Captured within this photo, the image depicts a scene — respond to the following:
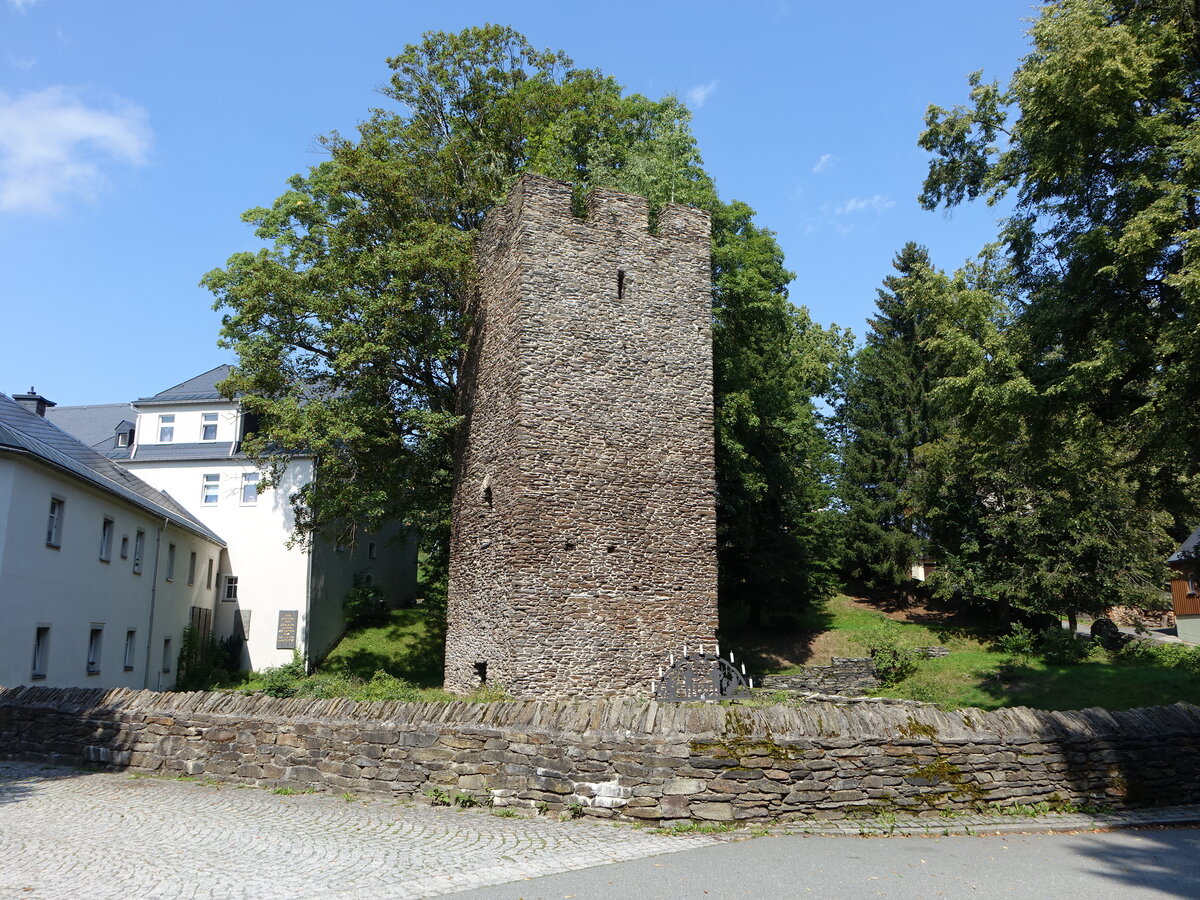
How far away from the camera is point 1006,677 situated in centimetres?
2177

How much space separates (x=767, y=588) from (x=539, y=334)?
52.1ft

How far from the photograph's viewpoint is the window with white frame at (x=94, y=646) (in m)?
20.1

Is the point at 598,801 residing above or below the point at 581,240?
below

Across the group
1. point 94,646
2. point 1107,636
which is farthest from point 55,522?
point 1107,636

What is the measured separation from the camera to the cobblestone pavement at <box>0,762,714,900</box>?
6.24 m

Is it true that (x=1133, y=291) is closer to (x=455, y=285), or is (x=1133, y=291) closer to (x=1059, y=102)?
(x=1059, y=102)

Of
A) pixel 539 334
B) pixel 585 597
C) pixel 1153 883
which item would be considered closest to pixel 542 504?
pixel 585 597

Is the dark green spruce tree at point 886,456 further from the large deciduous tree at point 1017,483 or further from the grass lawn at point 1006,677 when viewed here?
the grass lawn at point 1006,677

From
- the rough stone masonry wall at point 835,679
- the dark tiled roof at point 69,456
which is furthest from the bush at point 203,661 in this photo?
the rough stone masonry wall at point 835,679

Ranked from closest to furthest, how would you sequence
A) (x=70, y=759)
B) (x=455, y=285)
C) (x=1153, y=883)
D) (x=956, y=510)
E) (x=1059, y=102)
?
(x=1153, y=883)
(x=70, y=759)
(x=1059, y=102)
(x=455, y=285)
(x=956, y=510)

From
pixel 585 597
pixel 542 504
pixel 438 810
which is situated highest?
→ pixel 542 504

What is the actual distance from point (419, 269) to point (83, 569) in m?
10.7

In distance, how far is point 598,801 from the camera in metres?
7.96

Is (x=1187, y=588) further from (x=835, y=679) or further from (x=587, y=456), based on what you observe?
(x=587, y=456)
